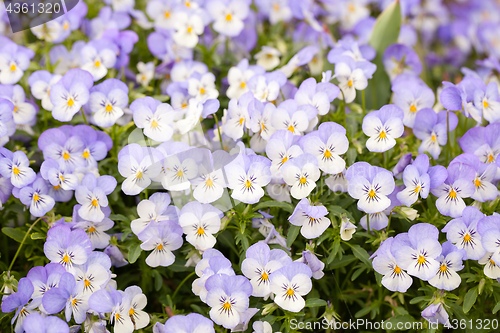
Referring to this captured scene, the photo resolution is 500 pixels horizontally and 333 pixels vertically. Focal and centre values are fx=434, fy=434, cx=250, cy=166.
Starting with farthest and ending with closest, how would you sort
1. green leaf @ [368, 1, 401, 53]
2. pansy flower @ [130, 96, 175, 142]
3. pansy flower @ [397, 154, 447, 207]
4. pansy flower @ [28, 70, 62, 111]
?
green leaf @ [368, 1, 401, 53] → pansy flower @ [28, 70, 62, 111] → pansy flower @ [130, 96, 175, 142] → pansy flower @ [397, 154, 447, 207]

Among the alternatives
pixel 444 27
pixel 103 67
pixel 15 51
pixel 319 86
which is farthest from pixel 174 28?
pixel 444 27

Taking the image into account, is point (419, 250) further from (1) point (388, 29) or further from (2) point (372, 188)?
(1) point (388, 29)

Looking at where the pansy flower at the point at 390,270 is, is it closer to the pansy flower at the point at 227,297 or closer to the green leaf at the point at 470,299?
the green leaf at the point at 470,299

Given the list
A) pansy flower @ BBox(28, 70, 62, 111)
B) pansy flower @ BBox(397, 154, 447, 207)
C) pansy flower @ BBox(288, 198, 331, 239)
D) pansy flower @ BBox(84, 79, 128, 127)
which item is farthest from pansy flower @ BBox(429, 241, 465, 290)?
pansy flower @ BBox(28, 70, 62, 111)

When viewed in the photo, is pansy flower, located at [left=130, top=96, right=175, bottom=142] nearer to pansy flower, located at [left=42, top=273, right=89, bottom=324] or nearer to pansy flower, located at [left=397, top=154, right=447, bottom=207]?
pansy flower, located at [left=42, top=273, right=89, bottom=324]

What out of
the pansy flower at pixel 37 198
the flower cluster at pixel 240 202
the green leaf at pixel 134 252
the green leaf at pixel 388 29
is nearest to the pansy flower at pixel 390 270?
the flower cluster at pixel 240 202
